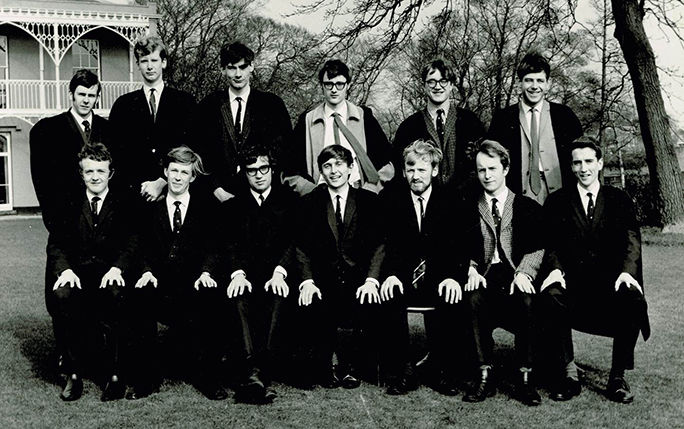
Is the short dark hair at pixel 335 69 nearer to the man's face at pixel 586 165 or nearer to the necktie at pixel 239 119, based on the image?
the necktie at pixel 239 119

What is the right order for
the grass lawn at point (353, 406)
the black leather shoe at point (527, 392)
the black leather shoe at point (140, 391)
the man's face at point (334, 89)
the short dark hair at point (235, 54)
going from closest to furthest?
the grass lawn at point (353, 406) < the black leather shoe at point (527, 392) < the black leather shoe at point (140, 391) < the short dark hair at point (235, 54) < the man's face at point (334, 89)

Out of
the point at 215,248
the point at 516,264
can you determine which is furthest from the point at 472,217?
the point at 215,248

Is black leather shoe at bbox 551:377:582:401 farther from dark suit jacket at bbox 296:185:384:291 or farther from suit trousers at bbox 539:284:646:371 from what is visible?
dark suit jacket at bbox 296:185:384:291

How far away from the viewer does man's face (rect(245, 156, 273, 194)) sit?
203 inches

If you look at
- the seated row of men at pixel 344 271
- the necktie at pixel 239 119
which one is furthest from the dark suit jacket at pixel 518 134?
the necktie at pixel 239 119

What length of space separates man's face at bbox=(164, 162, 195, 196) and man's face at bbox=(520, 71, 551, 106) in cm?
265

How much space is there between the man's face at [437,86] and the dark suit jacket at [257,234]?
1.41 metres

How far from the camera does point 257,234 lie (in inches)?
204

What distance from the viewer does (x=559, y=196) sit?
5.03m

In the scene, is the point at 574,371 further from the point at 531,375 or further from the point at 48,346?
the point at 48,346

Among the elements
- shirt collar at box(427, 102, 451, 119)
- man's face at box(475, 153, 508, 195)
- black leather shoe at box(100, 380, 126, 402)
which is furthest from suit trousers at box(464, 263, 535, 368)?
black leather shoe at box(100, 380, 126, 402)

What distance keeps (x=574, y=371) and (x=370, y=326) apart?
1.43 meters

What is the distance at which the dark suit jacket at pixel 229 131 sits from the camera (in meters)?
5.57

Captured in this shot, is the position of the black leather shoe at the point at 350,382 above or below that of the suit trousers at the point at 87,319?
below
